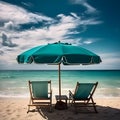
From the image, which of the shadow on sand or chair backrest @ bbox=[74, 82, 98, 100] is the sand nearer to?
the shadow on sand

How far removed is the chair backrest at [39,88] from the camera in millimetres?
6527

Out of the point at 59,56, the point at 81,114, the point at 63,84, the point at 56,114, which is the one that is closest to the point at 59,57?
the point at 59,56

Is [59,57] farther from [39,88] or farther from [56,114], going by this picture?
[56,114]

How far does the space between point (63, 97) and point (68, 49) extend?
192 centimetres

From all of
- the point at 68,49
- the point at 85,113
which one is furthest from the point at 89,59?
the point at 85,113

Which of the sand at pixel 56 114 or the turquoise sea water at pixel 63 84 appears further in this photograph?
the turquoise sea water at pixel 63 84

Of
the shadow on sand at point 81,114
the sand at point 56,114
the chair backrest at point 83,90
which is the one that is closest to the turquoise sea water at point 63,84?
the sand at point 56,114

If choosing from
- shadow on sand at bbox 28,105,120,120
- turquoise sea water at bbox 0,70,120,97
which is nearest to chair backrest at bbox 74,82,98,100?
shadow on sand at bbox 28,105,120,120

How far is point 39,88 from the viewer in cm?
657

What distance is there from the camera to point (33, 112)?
6715mm

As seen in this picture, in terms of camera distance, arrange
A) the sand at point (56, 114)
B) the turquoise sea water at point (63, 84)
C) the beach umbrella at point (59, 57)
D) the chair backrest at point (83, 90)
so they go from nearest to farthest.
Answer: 1. the beach umbrella at point (59, 57)
2. the sand at point (56, 114)
3. the chair backrest at point (83, 90)
4. the turquoise sea water at point (63, 84)

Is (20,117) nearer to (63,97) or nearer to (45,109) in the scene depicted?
(45,109)

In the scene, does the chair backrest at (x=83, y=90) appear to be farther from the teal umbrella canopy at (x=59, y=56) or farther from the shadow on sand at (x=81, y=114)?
the teal umbrella canopy at (x=59, y=56)

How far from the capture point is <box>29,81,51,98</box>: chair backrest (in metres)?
6.53
